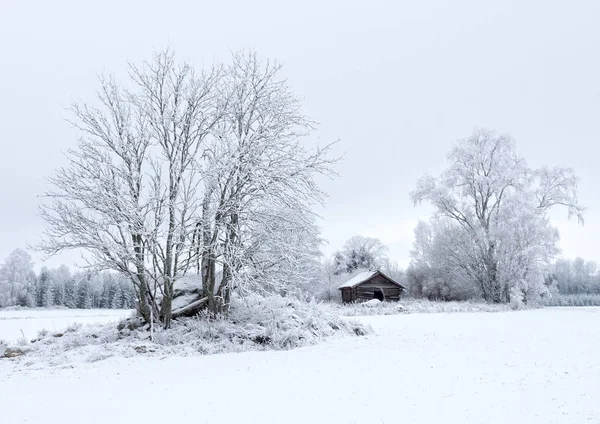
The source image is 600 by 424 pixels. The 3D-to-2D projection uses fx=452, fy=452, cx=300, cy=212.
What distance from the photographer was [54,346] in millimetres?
12992

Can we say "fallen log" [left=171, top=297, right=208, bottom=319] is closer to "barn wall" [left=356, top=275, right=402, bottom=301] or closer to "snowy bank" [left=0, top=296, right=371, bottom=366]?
"snowy bank" [left=0, top=296, right=371, bottom=366]

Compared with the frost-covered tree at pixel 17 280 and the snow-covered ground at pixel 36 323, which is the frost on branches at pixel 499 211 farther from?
the frost-covered tree at pixel 17 280

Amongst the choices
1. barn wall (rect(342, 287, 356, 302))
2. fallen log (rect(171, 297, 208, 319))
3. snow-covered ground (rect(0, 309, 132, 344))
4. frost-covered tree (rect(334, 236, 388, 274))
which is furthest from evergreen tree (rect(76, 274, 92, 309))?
fallen log (rect(171, 297, 208, 319))

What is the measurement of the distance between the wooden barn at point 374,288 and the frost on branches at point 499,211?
23.4 ft

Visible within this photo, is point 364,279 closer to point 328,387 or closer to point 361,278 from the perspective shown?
point 361,278

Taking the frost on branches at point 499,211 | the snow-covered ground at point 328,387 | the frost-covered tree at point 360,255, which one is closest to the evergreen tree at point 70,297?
Result: the frost-covered tree at point 360,255

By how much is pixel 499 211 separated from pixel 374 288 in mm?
14344

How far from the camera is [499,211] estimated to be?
3597 cm

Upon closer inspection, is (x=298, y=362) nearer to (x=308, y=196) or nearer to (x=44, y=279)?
(x=308, y=196)

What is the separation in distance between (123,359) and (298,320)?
5.80m

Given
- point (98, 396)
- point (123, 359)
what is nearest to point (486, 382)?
point (98, 396)

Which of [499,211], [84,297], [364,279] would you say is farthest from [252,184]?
[84,297]

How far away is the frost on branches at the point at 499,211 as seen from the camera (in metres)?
34.6

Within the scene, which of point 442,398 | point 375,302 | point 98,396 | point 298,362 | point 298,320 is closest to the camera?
point 442,398
